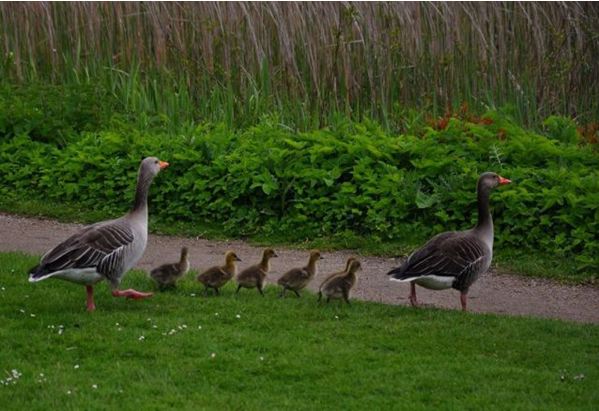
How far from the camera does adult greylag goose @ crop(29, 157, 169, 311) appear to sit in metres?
10.0

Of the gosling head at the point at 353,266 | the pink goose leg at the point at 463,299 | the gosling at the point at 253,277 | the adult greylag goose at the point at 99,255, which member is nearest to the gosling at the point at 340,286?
the gosling head at the point at 353,266

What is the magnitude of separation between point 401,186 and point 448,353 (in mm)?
5020

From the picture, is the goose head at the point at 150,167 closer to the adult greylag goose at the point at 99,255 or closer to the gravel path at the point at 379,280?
the adult greylag goose at the point at 99,255

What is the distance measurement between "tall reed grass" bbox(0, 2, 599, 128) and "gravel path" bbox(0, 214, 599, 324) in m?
3.33

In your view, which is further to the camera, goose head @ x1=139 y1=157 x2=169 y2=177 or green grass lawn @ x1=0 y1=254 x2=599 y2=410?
goose head @ x1=139 y1=157 x2=169 y2=177

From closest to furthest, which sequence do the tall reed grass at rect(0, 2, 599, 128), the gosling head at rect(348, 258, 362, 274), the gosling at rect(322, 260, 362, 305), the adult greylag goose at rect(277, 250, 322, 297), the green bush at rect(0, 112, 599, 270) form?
the gosling at rect(322, 260, 362, 305) < the gosling head at rect(348, 258, 362, 274) < the adult greylag goose at rect(277, 250, 322, 297) < the green bush at rect(0, 112, 599, 270) < the tall reed grass at rect(0, 2, 599, 128)

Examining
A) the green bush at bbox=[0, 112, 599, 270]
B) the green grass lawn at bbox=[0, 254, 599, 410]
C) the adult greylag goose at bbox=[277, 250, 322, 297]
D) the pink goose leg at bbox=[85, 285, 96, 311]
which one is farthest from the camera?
the green bush at bbox=[0, 112, 599, 270]

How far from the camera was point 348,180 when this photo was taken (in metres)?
14.8

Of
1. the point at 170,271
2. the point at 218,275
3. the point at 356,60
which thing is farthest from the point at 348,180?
the point at 170,271

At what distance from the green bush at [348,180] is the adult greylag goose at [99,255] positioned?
3655mm

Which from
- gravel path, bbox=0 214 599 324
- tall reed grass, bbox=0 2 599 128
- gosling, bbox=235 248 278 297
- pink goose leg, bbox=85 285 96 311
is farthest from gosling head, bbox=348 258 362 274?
tall reed grass, bbox=0 2 599 128

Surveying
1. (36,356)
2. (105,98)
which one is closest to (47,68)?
(105,98)

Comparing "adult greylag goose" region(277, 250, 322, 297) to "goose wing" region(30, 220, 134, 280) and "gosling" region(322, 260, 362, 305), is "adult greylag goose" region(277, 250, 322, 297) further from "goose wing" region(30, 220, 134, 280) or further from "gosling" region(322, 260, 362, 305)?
"goose wing" region(30, 220, 134, 280)

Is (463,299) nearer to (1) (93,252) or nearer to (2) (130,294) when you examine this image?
(2) (130,294)
